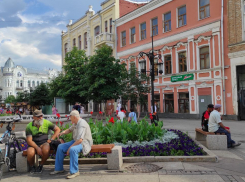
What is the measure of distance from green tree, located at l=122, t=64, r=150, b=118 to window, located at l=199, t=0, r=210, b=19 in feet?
24.6

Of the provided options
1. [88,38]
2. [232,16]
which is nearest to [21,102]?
[88,38]

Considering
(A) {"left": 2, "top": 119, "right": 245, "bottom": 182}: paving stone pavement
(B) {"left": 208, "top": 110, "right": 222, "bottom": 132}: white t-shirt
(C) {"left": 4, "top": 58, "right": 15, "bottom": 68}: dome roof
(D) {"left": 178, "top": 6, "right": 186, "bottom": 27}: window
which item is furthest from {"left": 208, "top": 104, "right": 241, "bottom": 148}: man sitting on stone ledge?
(C) {"left": 4, "top": 58, "right": 15, "bottom": 68}: dome roof

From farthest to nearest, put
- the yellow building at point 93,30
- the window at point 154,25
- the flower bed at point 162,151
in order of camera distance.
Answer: the yellow building at point 93,30 → the window at point 154,25 → the flower bed at point 162,151

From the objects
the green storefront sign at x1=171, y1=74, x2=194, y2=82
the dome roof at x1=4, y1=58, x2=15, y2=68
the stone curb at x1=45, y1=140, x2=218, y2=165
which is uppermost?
the dome roof at x1=4, y1=58, x2=15, y2=68

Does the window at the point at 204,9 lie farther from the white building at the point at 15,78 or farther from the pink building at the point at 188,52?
the white building at the point at 15,78

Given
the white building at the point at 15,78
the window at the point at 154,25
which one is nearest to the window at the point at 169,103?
the window at the point at 154,25

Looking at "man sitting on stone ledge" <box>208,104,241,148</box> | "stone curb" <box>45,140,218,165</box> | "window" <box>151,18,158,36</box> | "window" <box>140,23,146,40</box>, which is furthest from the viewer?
"window" <box>140,23,146,40</box>

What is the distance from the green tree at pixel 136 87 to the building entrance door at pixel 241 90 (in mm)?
7390

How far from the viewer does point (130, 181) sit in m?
5.09

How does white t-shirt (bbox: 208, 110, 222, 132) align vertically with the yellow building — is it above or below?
below

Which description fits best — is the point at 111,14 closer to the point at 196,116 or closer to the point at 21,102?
the point at 196,116

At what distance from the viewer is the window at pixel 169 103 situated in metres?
24.8

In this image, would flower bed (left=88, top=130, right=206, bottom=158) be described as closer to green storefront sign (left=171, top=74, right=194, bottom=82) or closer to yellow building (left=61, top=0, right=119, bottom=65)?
green storefront sign (left=171, top=74, right=194, bottom=82)

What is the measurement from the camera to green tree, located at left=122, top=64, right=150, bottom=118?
21.9 meters
